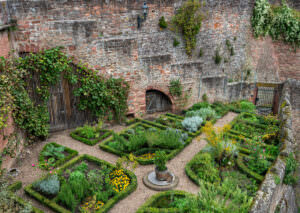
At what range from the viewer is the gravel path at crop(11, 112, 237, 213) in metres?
6.52

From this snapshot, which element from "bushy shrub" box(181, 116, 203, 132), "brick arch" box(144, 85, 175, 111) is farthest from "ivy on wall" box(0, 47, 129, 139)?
"bushy shrub" box(181, 116, 203, 132)

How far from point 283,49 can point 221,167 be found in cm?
997

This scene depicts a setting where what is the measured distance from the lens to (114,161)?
8.17 meters

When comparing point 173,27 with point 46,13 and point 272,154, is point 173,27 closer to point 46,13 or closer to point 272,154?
point 46,13

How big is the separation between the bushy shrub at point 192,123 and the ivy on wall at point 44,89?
2515 millimetres

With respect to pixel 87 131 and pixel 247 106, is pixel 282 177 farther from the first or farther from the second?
pixel 87 131

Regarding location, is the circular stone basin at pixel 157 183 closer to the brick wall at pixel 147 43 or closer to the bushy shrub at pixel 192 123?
the bushy shrub at pixel 192 123

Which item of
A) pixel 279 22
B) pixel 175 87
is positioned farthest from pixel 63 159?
pixel 279 22

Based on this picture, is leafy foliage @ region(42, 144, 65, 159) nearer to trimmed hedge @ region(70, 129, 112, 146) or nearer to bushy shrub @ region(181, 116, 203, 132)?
trimmed hedge @ region(70, 129, 112, 146)

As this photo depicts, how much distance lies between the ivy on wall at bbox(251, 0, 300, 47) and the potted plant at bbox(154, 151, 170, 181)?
10058mm

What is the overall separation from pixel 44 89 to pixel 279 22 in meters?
12.4

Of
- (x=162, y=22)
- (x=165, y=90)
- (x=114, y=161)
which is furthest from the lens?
(x=165, y=90)

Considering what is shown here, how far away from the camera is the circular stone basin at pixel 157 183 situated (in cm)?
700

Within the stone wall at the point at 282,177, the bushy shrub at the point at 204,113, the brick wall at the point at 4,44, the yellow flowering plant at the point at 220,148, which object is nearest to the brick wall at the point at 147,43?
the brick wall at the point at 4,44
